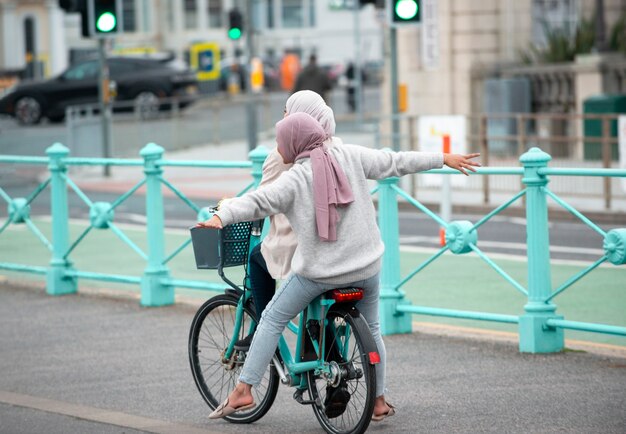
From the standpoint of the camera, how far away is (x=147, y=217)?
34.9 ft

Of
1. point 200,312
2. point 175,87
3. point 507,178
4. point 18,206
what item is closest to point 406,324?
point 200,312

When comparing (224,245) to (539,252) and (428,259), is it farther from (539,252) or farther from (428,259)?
(428,259)

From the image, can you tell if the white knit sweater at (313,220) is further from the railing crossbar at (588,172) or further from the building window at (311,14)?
the building window at (311,14)

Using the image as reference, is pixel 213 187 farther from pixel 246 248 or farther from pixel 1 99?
pixel 1 99

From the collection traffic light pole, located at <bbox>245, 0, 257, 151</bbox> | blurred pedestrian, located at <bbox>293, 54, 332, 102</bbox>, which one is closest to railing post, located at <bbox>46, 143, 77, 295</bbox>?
traffic light pole, located at <bbox>245, 0, 257, 151</bbox>

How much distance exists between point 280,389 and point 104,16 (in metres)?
11.9

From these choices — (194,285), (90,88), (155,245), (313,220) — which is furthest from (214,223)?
(90,88)

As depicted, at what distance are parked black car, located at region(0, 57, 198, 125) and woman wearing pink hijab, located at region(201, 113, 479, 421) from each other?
35.4 metres

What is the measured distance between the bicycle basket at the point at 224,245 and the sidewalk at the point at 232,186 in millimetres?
3813

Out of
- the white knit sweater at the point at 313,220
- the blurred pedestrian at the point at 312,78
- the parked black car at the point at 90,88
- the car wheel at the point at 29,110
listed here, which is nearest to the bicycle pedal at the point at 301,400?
the white knit sweater at the point at 313,220

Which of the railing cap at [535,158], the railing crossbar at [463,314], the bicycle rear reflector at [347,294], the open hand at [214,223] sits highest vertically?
the railing cap at [535,158]

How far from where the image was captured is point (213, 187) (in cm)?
2309

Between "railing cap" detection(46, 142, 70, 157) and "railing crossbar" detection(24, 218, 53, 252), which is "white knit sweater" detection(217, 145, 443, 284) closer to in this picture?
"railing cap" detection(46, 142, 70, 157)

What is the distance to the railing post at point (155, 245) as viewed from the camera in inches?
415
